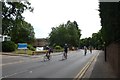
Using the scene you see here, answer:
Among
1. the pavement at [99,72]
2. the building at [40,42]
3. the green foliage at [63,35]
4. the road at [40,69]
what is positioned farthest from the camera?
the building at [40,42]

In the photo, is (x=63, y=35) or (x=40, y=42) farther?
(x=40, y=42)

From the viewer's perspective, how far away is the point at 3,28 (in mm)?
70312

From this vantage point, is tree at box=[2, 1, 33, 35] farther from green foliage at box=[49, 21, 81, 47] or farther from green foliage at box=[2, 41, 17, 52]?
green foliage at box=[49, 21, 81, 47]

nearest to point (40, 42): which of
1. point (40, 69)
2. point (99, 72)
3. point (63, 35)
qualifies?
point (63, 35)

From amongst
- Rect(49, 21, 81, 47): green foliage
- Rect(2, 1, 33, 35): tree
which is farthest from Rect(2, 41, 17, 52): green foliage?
Rect(49, 21, 81, 47): green foliage

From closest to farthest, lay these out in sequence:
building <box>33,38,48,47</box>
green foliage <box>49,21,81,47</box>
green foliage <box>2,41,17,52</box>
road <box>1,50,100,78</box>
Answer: road <box>1,50,100,78</box> < green foliage <box>2,41,17,52</box> < green foliage <box>49,21,81,47</box> < building <box>33,38,48,47</box>

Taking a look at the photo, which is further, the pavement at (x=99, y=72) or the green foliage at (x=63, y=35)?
the green foliage at (x=63, y=35)

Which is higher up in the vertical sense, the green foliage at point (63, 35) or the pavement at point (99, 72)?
the green foliage at point (63, 35)

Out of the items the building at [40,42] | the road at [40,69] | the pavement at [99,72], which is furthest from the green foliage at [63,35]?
the pavement at [99,72]

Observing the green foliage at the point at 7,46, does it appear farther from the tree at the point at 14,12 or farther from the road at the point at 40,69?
the road at the point at 40,69

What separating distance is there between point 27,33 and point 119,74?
127 metres

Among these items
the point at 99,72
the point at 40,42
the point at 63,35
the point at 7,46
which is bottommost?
the point at 99,72

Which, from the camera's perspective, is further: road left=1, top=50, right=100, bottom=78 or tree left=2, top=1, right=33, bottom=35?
tree left=2, top=1, right=33, bottom=35

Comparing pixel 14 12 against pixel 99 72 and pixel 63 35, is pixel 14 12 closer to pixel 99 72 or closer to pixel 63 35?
pixel 99 72
